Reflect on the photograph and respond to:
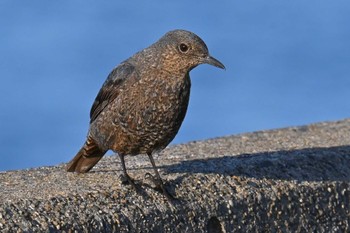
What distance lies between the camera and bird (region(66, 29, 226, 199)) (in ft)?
20.6

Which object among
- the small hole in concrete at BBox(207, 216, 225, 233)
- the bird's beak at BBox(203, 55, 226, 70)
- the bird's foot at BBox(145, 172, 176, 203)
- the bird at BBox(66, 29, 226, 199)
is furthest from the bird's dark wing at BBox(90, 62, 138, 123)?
the small hole in concrete at BBox(207, 216, 225, 233)

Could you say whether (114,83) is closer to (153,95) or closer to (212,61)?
(153,95)

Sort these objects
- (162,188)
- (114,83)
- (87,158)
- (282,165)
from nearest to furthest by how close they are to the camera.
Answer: (162,188)
(114,83)
(87,158)
(282,165)

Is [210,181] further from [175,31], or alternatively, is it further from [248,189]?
[175,31]

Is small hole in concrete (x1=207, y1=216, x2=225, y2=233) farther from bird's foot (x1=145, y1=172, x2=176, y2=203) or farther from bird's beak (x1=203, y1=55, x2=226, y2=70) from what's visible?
bird's beak (x1=203, y1=55, x2=226, y2=70)

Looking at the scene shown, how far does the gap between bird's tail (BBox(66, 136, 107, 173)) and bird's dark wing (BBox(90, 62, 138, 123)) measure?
0.22 m

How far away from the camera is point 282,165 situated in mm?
6895

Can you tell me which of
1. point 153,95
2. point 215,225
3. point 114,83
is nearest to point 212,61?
point 153,95

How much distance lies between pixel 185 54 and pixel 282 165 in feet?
3.49

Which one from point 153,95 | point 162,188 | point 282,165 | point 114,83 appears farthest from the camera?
point 282,165

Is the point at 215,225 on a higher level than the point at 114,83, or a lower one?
lower

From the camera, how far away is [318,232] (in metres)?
6.64

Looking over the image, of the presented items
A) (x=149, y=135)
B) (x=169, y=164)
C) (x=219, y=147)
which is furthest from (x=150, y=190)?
(x=219, y=147)

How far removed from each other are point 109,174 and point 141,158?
790mm
